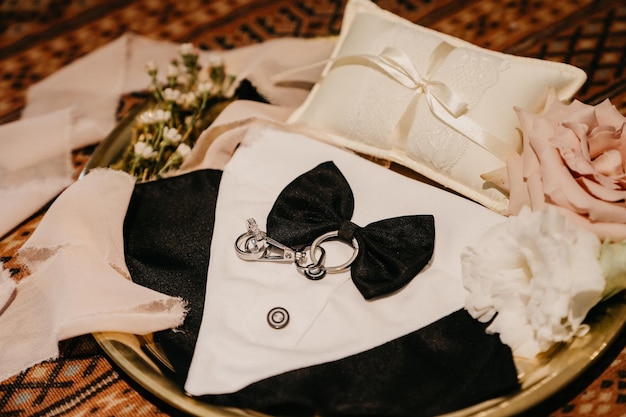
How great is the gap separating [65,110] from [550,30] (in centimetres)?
93

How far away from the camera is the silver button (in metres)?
0.65

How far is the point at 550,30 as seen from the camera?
1119mm

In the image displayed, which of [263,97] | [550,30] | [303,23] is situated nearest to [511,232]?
[263,97]

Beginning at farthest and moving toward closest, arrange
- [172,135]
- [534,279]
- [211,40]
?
[211,40], [172,135], [534,279]

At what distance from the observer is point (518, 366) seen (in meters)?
0.60

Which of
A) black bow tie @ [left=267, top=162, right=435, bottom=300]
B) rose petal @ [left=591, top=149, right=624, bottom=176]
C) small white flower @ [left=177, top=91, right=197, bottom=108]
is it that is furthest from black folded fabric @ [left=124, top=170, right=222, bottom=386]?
rose petal @ [left=591, top=149, right=624, bottom=176]

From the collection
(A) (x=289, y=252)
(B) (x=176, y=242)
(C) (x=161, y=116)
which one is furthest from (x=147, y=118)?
(A) (x=289, y=252)

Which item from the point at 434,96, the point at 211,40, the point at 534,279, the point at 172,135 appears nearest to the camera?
the point at 534,279

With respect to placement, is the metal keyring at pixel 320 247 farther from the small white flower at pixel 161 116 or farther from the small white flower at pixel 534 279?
the small white flower at pixel 161 116

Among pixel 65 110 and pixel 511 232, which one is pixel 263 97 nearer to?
pixel 65 110

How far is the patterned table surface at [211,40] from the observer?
0.67m

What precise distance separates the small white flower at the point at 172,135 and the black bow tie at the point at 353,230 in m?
0.26

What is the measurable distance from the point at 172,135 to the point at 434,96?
1.32 feet

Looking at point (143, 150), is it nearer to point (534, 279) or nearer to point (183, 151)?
point (183, 151)
